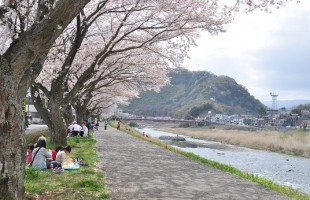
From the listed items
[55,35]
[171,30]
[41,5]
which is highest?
[171,30]

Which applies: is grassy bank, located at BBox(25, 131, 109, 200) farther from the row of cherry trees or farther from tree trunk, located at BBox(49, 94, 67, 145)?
tree trunk, located at BBox(49, 94, 67, 145)

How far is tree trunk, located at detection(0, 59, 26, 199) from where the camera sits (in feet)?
16.5

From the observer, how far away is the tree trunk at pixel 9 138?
5027 mm

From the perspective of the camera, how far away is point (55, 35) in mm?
5367

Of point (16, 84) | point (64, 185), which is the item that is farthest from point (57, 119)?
point (16, 84)

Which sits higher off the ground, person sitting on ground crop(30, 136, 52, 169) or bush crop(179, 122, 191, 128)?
person sitting on ground crop(30, 136, 52, 169)

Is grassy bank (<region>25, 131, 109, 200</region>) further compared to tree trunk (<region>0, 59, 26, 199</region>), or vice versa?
grassy bank (<region>25, 131, 109, 200</region>)

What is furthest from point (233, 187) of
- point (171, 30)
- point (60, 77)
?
point (60, 77)

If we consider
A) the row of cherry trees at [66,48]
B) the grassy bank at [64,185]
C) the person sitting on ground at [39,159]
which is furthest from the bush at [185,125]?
the grassy bank at [64,185]

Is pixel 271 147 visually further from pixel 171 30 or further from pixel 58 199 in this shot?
pixel 58 199

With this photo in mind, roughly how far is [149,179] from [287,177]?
1591 centimetres

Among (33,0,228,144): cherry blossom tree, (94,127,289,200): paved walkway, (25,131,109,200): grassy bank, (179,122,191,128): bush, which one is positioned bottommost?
(179,122,191,128): bush

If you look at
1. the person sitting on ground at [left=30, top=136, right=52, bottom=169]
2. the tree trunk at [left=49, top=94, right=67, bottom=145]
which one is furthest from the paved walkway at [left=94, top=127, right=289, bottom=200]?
the tree trunk at [left=49, top=94, right=67, bottom=145]

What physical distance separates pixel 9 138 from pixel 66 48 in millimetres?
14541
